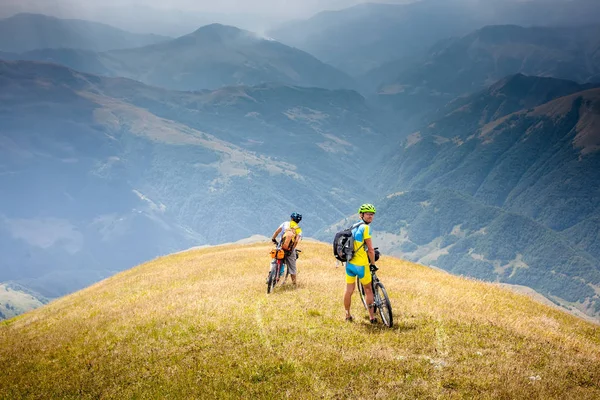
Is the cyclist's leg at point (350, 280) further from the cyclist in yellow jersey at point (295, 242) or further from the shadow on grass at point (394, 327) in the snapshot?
the cyclist in yellow jersey at point (295, 242)

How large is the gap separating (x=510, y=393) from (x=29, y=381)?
516 inches

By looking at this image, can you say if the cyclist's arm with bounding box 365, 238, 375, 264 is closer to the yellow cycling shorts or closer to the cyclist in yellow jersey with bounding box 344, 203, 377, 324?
the cyclist in yellow jersey with bounding box 344, 203, 377, 324

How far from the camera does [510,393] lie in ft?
35.4

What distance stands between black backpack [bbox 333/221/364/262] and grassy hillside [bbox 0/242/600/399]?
2.36 m

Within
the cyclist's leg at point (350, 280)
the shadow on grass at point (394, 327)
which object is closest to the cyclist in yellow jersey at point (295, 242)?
the cyclist's leg at point (350, 280)

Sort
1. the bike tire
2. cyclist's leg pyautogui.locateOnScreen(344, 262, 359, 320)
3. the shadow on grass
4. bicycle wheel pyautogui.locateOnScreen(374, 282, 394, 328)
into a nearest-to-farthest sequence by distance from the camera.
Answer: the shadow on grass < bicycle wheel pyautogui.locateOnScreen(374, 282, 394, 328) < cyclist's leg pyautogui.locateOnScreen(344, 262, 359, 320) < the bike tire

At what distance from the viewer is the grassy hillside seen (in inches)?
452

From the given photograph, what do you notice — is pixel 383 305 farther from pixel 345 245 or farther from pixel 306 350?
pixel 306 350

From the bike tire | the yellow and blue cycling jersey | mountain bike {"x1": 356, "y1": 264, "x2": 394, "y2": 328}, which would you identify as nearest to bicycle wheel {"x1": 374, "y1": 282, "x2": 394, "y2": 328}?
mountain bike {"x1": 356, "y1": 264, "x2": 394, "y2": 328}

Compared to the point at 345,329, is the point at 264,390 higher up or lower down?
lower down

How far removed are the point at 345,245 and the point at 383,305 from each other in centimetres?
237

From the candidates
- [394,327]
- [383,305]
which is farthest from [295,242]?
[394,327]

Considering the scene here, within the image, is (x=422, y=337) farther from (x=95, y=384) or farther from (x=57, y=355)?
(x=57, y=355)

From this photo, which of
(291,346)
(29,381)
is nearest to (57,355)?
(29,381)
